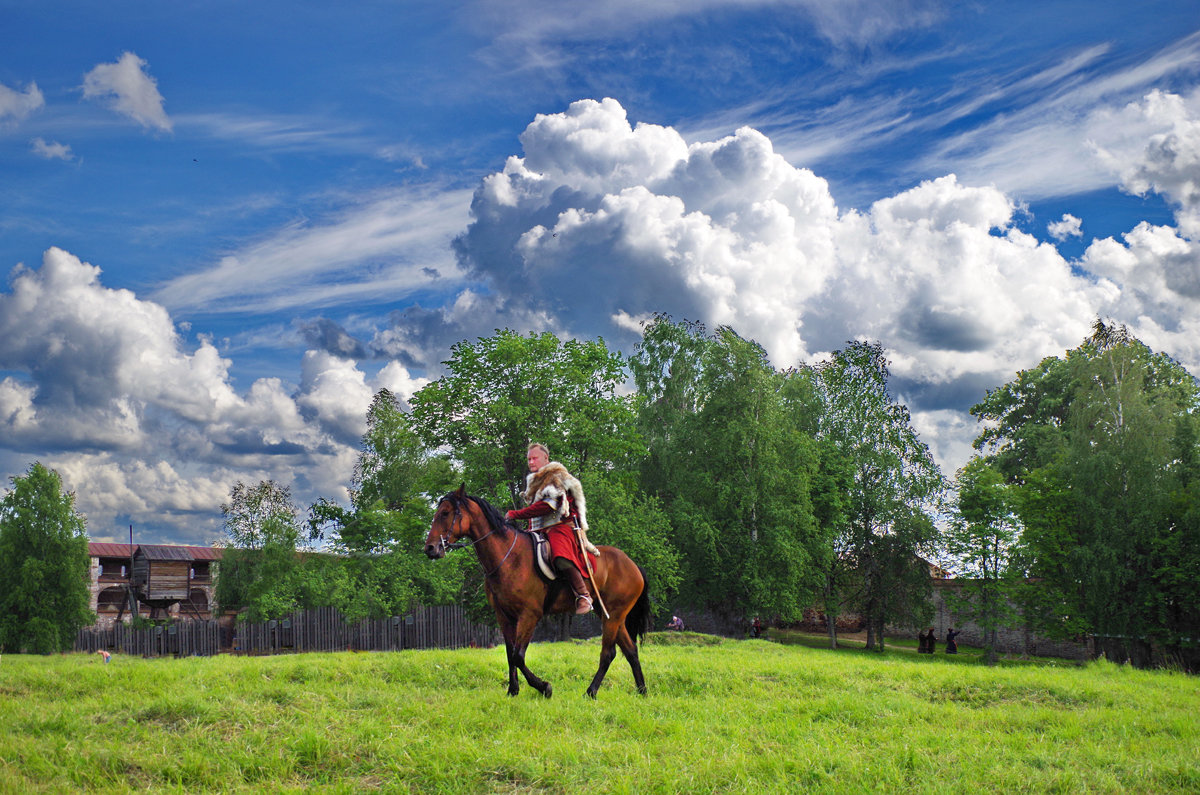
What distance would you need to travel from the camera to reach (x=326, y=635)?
30.4m

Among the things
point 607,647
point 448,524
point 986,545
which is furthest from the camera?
point 986,545

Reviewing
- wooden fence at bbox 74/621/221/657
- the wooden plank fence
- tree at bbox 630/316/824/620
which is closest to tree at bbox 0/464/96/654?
wooden fence at bbox 74/621/221/657

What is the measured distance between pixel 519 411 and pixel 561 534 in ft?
61.6

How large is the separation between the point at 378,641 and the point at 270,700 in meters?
23.0

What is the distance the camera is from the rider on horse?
916 cm

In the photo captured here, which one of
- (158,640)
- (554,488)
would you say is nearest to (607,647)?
(554,488)

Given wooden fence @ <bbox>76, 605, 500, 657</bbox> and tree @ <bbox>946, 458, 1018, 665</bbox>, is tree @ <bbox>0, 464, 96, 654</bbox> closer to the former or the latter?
wooden fence @ <bbox>76, 605, 500, 657</bbox>

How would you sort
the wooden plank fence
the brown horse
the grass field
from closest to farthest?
the grass field → the brown horse → the wooden plank fence

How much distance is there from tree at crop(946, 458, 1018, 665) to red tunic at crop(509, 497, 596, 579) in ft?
102

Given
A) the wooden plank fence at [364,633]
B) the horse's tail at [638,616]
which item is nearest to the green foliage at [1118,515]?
the wooden plank fence at [364,633]

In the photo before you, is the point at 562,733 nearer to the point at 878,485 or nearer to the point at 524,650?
the point at 524,650

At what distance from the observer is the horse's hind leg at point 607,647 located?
Result: 30.5ft

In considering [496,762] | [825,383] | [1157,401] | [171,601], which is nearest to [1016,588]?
[1157,401]

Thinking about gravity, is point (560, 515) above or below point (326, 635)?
above
